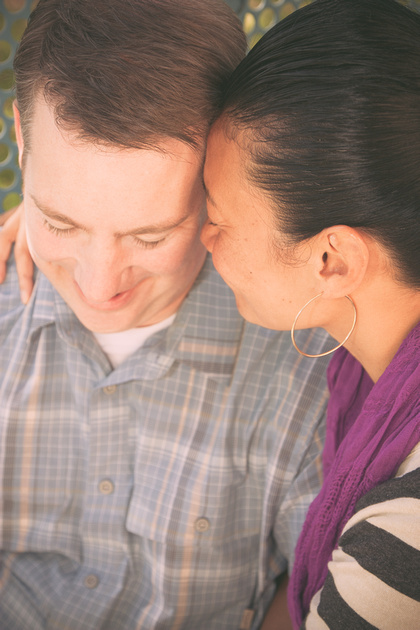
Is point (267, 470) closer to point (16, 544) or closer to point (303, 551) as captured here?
point (303, 551)

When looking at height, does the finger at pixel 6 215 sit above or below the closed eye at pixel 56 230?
below

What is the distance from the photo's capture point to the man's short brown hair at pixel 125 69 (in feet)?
3.26

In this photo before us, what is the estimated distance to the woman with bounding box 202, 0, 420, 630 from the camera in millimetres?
868

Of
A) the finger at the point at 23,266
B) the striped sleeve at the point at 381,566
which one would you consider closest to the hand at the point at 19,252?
the finger at the point at 23,266

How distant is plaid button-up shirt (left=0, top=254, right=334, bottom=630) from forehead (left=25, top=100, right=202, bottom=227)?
1.22ft

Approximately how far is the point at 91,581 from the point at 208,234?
0.82m

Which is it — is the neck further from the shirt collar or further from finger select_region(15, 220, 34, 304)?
finger select_region(15, 220, 34, 304)

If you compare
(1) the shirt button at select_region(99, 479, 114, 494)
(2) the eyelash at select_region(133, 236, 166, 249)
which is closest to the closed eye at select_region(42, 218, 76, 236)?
(2) the eyelash at select_region(133, 236, 166, 249)

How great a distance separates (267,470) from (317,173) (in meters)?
0.71

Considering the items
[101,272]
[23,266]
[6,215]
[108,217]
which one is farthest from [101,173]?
[6,215]

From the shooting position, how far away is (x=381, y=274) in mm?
1017

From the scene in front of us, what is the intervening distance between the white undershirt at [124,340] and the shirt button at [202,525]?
1.30 ft

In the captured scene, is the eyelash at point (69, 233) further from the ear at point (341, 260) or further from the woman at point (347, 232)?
the ear at point (341, 260)

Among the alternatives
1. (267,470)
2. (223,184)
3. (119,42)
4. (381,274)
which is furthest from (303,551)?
(119,42)
